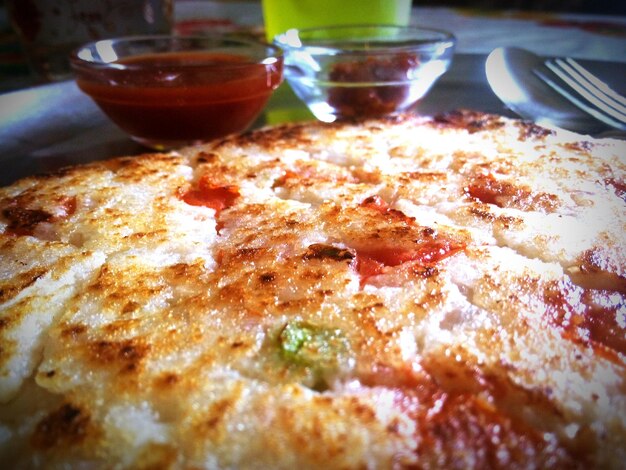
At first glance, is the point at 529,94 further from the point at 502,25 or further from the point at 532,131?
the point at 502,25

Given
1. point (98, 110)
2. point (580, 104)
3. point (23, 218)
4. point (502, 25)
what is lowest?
point (502, 25)

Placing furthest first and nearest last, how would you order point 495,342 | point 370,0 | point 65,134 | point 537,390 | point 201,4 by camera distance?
point 201,4 → point 370,0 → point 65,134 → point 495,342 → point 537,390

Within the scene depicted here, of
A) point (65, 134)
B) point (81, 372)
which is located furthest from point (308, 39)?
point (81, 372)

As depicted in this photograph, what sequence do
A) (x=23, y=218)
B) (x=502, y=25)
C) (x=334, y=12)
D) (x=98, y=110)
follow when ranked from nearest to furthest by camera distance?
(x=23, y=218) < (x=98, y=110) < (x=334, y=12) < (x=502, y=25)

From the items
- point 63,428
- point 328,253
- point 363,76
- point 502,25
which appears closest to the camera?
point 63,428

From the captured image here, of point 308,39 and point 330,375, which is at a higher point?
point 330,375

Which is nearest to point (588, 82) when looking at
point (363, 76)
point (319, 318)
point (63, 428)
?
point (363, 76)

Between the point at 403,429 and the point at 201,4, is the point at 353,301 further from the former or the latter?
the point at 201,4

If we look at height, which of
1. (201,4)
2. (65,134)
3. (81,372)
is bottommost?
(201,4)
